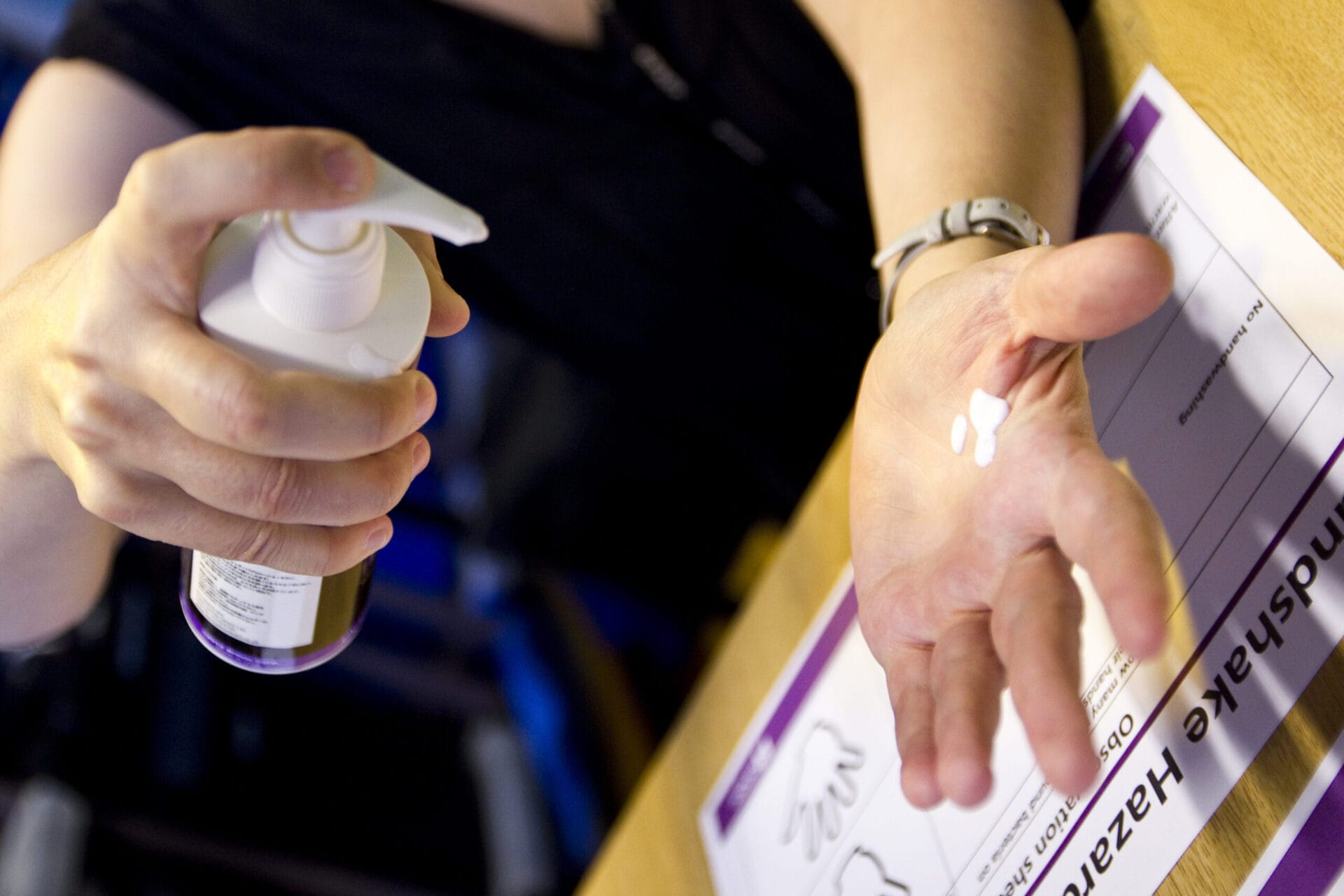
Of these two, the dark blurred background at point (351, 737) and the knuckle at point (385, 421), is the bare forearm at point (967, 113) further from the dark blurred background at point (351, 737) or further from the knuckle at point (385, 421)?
the dark blurred background at point (351, 737)

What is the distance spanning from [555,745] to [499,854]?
135mm

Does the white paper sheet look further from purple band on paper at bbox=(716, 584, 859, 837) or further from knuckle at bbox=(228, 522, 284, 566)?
knuckle at bbox=(228, 522, 284, 566)

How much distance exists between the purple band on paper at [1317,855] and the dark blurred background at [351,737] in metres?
0.88

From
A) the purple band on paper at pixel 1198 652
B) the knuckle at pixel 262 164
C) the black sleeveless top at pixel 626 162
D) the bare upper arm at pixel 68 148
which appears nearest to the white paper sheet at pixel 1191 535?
the purple band on paper at pixel 1198 652

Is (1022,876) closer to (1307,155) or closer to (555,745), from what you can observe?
(1307,155)

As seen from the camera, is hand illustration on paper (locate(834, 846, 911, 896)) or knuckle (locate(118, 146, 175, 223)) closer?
knuckle (locate(118, 146, 175, 223))

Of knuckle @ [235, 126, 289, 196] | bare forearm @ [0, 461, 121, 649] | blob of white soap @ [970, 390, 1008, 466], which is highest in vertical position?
blob of white soap @ [970, 390, 1008, 466]

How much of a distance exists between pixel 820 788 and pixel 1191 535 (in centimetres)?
27

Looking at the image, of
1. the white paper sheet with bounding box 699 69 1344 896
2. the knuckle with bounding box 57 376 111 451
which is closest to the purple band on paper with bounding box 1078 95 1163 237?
the white paper sheet with bounding box 699 69 1344 896

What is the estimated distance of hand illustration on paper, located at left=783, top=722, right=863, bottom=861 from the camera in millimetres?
550

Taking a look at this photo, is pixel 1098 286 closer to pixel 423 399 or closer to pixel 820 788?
pixel 423 399

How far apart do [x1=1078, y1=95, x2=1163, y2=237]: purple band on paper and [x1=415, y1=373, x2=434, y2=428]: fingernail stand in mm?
354

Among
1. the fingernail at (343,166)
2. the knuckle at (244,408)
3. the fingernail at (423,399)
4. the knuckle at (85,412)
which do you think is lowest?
the knuckle at (85,412)

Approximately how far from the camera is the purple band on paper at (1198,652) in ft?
1.17
